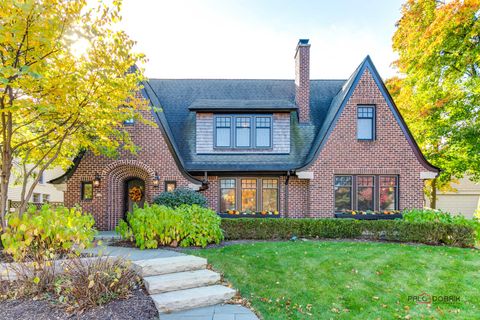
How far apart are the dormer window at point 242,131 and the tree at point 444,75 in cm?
825

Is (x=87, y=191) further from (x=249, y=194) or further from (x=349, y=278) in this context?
(x=349, y=278)

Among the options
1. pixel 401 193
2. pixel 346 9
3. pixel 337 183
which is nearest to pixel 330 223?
pixel 337 183

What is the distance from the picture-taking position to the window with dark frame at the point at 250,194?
470 inches

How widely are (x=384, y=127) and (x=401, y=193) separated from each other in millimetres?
2780

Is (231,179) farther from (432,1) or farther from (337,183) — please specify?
(432,1)

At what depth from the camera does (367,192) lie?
452 inches

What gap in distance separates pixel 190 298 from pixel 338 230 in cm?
653

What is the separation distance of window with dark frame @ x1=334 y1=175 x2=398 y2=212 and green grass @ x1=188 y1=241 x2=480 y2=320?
3.45m

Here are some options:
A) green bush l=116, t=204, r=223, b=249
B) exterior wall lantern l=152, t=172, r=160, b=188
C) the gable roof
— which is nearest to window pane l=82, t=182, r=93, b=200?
exterior wall lantern l=152, t=172, r=160, b=188

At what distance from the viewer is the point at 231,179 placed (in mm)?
12000

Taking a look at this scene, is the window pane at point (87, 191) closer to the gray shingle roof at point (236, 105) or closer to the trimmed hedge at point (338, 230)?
the gray shingle roof at point (236, 105)

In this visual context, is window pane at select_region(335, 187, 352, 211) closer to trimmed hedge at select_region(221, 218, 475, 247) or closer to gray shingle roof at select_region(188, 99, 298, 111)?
trimmed hedge at select_region(221, 218, 475, 247)

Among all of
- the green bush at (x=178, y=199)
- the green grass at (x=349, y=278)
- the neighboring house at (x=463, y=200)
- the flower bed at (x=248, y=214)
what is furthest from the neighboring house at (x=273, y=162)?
the neighboring house at (x=463, y=200)

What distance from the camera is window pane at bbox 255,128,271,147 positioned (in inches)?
480
